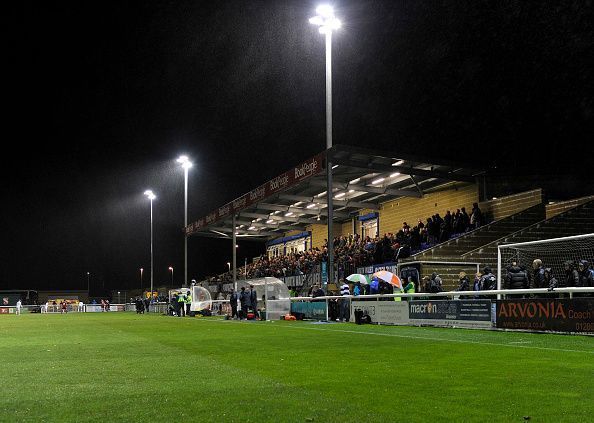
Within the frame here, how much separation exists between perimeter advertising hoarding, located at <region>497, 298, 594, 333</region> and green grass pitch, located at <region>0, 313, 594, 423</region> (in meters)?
2.23

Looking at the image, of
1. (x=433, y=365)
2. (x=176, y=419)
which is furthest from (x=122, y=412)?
(x=433, y=365)

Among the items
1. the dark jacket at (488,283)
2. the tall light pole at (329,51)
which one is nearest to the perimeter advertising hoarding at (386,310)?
the tall light pole at (329,51)

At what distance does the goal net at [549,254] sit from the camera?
58.7 ft

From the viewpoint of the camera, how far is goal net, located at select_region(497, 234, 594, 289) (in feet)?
58.7

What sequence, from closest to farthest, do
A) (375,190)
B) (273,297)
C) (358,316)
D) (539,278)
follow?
(539,278) < (358,316) < (273,297) < (375,190)

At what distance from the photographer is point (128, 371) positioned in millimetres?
8352

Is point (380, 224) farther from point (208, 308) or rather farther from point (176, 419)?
point (176, 419)

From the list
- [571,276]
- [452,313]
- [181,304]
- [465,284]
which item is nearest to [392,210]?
[181,304]

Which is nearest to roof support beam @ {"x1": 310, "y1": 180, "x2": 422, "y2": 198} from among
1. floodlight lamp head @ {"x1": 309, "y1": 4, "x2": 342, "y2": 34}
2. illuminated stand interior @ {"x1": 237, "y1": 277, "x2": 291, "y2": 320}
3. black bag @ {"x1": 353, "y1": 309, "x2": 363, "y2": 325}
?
illuminated stand interior @ {"x1": 237, "y1": 277, "x2": 291, "y2": 320}

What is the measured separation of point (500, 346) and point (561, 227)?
1696cm

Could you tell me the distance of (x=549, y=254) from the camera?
19.6 m

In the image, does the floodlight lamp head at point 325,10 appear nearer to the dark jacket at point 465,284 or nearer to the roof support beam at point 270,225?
the dark jacket at point 465,284

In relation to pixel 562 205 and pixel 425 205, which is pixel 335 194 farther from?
pixel 562 205

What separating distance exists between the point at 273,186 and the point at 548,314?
910 inches
